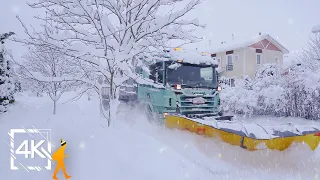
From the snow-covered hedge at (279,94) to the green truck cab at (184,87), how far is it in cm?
503

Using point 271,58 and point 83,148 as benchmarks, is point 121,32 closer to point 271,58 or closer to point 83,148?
point 83,148

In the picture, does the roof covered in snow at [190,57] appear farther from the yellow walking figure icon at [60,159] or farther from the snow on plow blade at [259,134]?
the yellow walking figure icon at [60,159]

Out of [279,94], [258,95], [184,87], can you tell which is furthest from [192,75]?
[258,95]

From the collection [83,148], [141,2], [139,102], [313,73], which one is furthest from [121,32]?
[313,73]

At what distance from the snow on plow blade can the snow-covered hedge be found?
5.98 meters

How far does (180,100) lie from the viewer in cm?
772

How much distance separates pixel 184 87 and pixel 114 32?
10.7 feet

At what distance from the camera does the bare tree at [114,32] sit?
5.31m

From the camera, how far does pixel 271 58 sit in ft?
89.1

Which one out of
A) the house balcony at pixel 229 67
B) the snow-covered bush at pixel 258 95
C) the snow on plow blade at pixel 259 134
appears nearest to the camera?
the snow on plow blade at pixel 259 134

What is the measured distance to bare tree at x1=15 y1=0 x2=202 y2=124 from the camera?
531 centimetres

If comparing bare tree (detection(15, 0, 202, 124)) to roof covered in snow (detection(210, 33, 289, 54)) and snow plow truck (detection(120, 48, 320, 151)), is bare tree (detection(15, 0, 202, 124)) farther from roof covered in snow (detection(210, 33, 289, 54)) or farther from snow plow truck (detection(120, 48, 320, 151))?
roof covered in snow (detection(210, 33, 289, 54))

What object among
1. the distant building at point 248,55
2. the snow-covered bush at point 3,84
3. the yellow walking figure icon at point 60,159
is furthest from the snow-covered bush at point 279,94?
the snow-covered bush at point 3,84

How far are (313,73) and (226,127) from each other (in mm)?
7395
